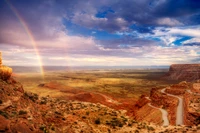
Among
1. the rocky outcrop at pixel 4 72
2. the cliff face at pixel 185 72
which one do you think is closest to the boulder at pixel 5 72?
the rocky outcrop at pixel 4 72

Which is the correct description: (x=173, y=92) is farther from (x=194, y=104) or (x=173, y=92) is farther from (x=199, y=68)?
(x=199, y=68)

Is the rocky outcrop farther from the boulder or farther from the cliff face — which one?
the cliff face

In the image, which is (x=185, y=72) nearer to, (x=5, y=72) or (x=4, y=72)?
(x=5, y=72)

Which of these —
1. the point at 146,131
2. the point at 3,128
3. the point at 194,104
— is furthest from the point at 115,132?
the point at 194,104

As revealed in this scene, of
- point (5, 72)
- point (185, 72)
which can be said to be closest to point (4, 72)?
point (5, 72)

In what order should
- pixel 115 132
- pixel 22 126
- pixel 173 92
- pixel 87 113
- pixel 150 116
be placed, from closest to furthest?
1. pixel 22 126
2. pixel 115 132
3. pixel 87 113
4. pixel 150 116
5. pixel 173 92

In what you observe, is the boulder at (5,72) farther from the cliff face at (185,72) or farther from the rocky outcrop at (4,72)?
the cliff face at (185,72)

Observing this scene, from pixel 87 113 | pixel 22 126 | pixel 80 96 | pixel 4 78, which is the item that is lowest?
pixel 80 96

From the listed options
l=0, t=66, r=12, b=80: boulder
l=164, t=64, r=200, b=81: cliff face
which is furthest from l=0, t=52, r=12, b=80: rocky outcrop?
l=164, t=64, r=200, b=81: cliff face
